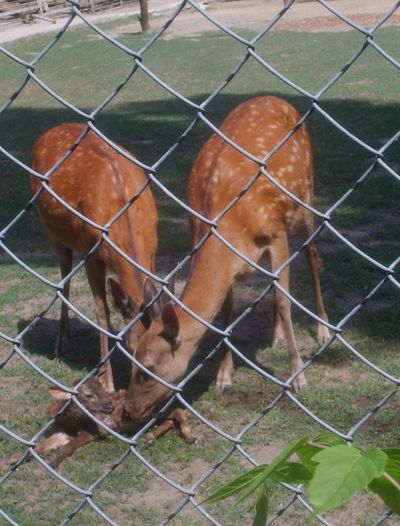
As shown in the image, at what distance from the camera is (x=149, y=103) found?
16.6 meters

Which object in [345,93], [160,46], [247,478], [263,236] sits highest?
[247,478]

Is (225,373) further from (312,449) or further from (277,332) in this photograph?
(312,449)

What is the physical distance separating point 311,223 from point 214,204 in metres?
1.37

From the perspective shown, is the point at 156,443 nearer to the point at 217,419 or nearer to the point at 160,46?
the point at 217,419

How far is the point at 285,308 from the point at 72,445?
1.52 m

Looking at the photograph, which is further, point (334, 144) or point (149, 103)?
point (149, 103)

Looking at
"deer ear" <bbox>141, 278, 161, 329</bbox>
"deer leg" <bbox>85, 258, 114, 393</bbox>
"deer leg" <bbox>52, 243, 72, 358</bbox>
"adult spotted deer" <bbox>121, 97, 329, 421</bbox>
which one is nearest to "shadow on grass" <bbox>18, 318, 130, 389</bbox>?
"deer leg" <bbox>52, 243, 72, 358</bbox>

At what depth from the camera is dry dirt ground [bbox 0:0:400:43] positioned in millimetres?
28878

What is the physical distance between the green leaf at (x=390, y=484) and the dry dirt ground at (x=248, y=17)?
84.1 ft

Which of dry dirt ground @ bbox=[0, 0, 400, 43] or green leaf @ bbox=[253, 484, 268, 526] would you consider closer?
green leaf @ bbox=[253, 484, 268, 526]

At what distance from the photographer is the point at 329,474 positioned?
1.36 meters

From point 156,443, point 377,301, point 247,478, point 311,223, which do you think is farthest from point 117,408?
point 247,478

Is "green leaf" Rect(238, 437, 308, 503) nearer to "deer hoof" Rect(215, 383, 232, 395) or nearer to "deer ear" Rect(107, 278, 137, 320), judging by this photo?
"deer ear" Rect(107, 278, 137, 320)

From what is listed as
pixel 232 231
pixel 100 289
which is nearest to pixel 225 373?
pixel 100 289
